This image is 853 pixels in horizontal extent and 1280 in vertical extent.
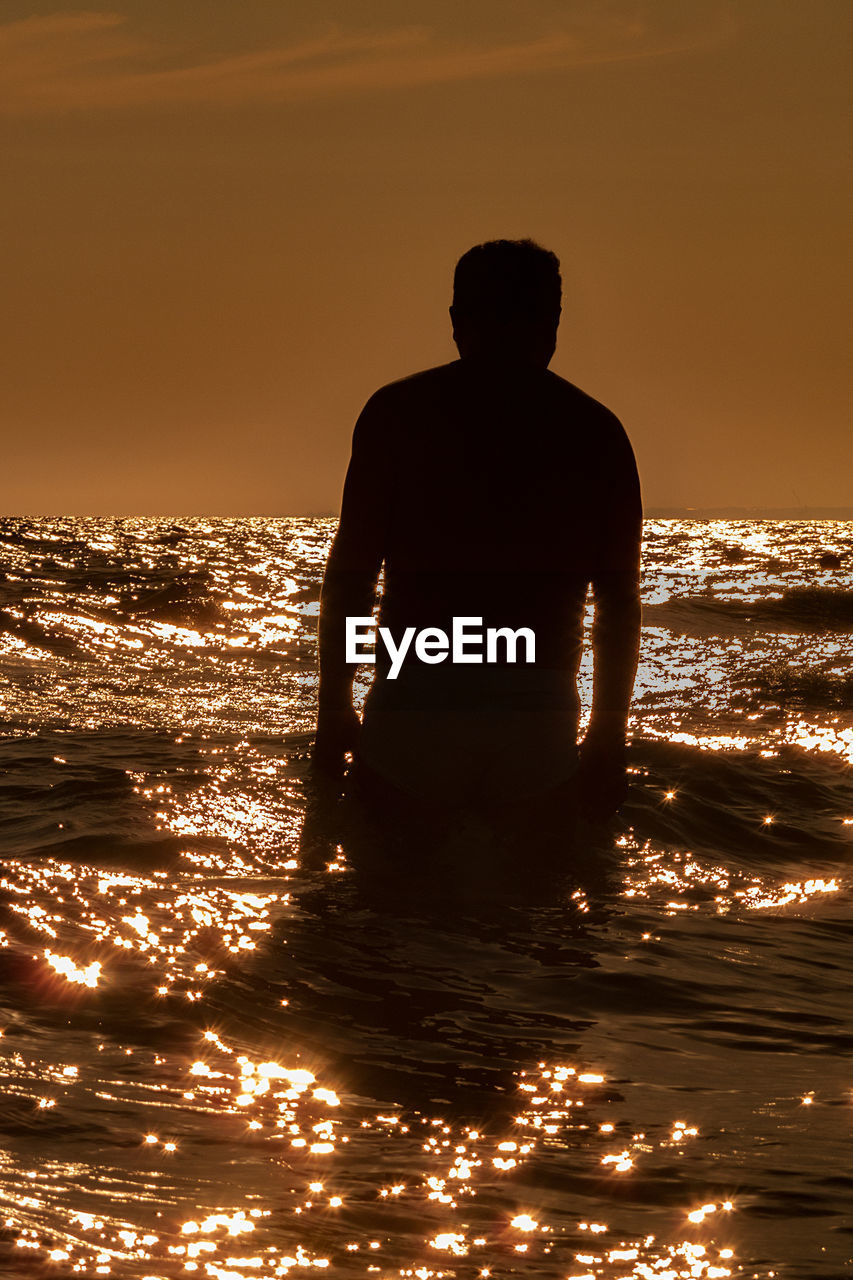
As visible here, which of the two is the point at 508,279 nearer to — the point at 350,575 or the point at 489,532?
the point at 489,532

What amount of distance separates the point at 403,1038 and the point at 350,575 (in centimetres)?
151

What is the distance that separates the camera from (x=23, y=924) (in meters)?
3.64

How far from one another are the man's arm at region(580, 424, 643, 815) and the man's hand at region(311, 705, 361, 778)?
732 millimetres

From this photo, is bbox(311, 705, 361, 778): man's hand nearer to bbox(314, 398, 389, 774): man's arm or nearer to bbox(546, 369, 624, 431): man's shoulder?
bbox(314, 398, 389, 774): man's arm

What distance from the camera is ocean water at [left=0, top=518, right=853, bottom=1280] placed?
214 cm

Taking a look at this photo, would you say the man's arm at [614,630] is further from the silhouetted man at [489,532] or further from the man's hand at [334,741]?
the man's hand at [334,741]

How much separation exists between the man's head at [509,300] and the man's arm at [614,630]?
1.26ft

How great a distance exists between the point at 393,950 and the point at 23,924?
1.03 metres

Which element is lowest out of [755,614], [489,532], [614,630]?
[755,614]

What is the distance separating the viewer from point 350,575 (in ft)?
13.1

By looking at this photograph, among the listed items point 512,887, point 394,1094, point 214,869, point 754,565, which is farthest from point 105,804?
point 754,565

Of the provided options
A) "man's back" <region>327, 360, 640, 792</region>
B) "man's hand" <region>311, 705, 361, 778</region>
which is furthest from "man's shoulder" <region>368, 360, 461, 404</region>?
"man's hand" <region>311, 705, 361, 778</region>

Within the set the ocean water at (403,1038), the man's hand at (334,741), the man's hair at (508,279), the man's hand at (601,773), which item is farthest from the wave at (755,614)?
the man's hair at (508,279)

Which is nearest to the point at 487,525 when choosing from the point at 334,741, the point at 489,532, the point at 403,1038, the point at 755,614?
the point at 489,532
